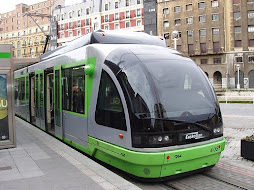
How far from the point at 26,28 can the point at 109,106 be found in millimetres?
88111

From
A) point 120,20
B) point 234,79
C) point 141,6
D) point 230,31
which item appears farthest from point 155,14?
point 234,79

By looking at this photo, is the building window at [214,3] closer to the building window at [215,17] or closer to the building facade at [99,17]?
the building window at [215,17]

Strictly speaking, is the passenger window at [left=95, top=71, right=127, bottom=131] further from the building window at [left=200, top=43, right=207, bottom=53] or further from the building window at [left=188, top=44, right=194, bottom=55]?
the building window at [left=188, top=44, right=194, bottom=55]

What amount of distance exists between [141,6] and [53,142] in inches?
2276

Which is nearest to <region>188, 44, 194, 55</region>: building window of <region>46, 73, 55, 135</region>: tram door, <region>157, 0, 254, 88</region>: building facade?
<region>157, 0, 254, 88</region>: building facade

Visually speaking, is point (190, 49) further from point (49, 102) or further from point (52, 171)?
point (52, 171)

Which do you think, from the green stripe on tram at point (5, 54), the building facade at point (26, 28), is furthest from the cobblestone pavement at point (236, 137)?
the building facade at point (26, 28)

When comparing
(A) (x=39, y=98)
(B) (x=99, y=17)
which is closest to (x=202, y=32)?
(B) (x=99, y=17)

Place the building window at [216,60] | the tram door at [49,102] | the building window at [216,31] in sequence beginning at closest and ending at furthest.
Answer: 1. the tram door at [49,102]
2. the building window at [216,31]
3. the building window at [216,60]

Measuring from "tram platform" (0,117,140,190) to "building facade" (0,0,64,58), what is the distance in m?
74.8

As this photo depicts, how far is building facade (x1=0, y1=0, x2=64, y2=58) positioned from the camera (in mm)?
82000

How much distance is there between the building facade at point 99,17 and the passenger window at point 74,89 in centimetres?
5550

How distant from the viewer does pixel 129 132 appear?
219 inches

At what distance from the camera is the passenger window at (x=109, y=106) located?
5.86m
